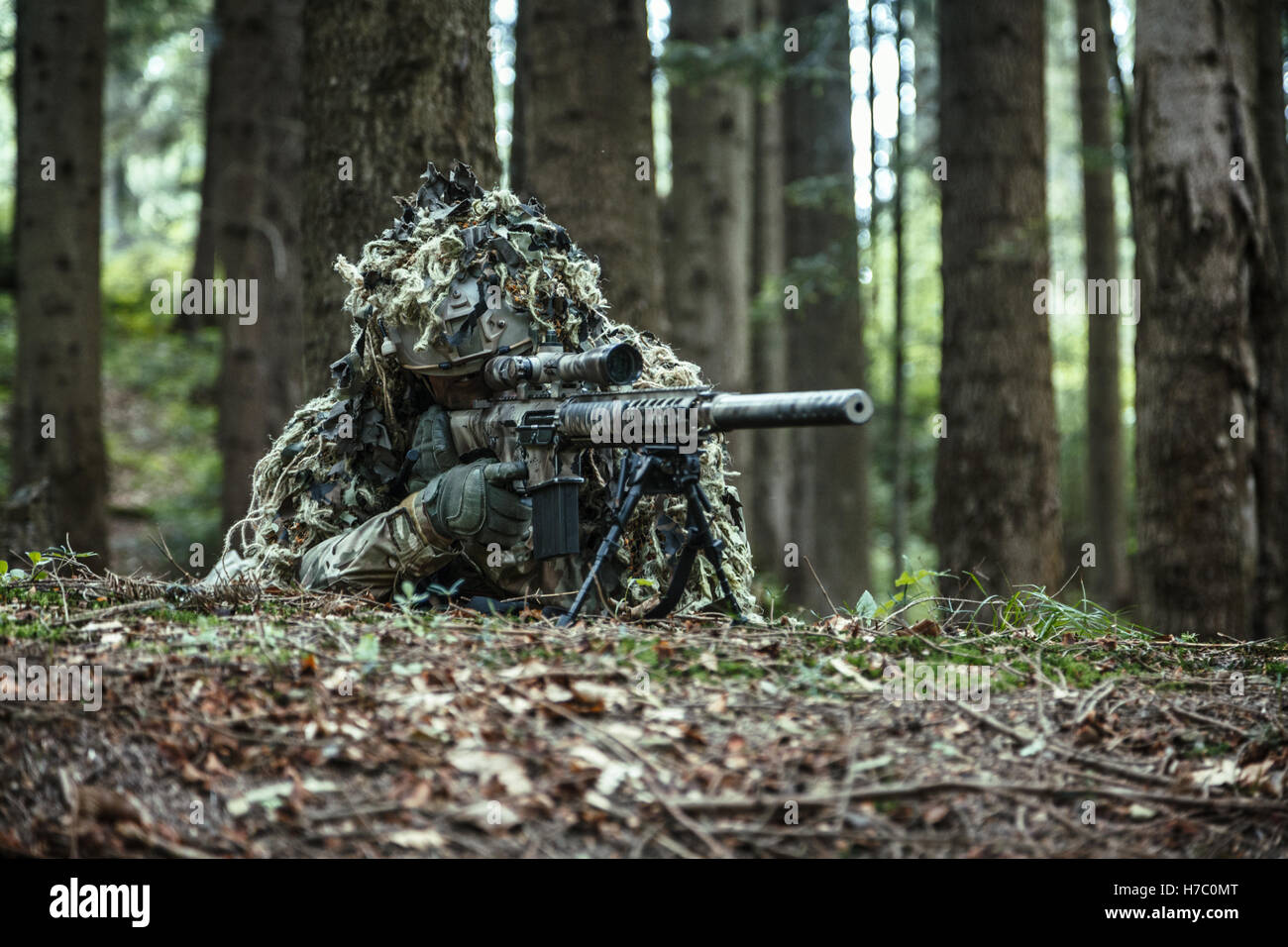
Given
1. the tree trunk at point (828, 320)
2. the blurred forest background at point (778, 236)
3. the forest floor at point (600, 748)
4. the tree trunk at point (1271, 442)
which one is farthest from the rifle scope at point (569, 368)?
the tree trunk at point (828, 320)

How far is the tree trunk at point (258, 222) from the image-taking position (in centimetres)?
1180

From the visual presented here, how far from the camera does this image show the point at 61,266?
9.64 meters

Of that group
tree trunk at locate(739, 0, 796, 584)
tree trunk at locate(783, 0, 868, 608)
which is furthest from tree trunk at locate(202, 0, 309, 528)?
tree trunk at locate(783, 0, 868, 608)

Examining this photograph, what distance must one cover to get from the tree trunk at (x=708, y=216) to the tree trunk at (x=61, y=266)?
5.16 meters

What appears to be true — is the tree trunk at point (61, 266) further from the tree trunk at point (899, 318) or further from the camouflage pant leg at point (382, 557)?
the tree trunk at point (899, 318)

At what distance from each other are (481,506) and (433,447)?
1.88ft

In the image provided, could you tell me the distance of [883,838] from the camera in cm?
269

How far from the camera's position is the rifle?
378cm

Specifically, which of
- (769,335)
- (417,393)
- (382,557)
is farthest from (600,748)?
(769,335)

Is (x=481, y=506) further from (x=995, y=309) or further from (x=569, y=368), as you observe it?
(x=995, y=309)

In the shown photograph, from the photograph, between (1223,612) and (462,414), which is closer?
(462,414)
